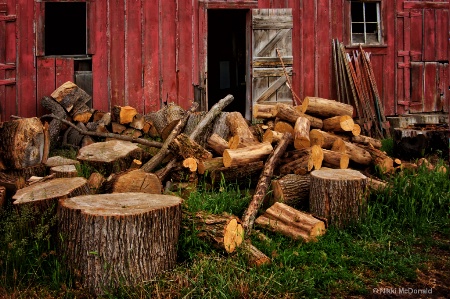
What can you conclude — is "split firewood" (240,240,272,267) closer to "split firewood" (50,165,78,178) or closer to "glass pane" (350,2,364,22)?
"split firewood" (50,165,78,178)

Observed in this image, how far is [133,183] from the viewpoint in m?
4.89

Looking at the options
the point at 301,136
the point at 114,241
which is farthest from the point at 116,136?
the point at 114,241

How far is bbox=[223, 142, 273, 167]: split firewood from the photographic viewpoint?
5535 mm

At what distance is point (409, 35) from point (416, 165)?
518cm

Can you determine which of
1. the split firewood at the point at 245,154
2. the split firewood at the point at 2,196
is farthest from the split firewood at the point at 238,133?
the split firewood at the point at 2,196

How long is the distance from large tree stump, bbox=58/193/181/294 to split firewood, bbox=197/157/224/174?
6.79 ft

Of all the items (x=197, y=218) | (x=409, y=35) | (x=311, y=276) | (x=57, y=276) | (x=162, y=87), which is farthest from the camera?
(x=409, y=35)

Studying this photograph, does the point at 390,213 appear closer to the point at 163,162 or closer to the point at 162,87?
the point at 163,162

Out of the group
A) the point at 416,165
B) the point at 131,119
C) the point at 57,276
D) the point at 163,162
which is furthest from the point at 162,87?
the point at 57,276

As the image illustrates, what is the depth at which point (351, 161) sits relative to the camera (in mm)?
6398

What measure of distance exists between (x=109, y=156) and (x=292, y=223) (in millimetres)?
2675

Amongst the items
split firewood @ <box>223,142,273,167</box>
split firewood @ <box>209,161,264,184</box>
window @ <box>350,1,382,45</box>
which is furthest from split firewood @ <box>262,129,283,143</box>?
window @ <box>350,1,382,45</box>

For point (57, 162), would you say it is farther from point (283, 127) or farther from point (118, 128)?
point (283, 127)

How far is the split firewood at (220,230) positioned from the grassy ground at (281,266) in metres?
0.07
